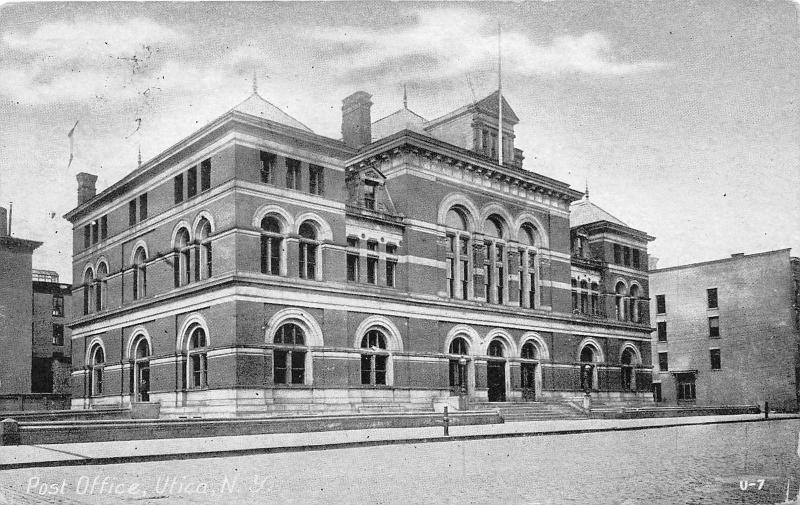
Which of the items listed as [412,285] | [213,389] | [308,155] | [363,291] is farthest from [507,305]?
[213,389]

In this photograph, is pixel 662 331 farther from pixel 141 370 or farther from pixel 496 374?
pixel 141 370

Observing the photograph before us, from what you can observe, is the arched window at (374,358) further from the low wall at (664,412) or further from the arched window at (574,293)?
the arched window at (574,293)

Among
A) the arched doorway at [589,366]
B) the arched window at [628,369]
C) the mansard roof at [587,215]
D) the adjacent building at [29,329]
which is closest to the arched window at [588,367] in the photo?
the arched doorway at [589,366]

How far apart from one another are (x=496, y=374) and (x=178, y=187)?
17079 mm

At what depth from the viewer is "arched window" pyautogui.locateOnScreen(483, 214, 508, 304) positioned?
38.1m

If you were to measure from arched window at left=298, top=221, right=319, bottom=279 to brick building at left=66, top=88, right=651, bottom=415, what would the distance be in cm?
6

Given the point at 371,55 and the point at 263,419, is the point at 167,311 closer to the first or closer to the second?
the point at 263,419

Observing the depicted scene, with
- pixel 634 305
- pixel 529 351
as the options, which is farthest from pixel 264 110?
pixel 634 305

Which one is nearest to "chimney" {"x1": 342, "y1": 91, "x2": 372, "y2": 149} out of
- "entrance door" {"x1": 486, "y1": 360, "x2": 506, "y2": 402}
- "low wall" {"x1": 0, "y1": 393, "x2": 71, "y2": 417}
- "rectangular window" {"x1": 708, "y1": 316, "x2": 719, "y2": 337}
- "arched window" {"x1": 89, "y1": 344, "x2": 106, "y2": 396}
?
"entrance door" {"x1": 486, "y1": 360, "x2": 506, "y2": 402}

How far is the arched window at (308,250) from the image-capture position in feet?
100

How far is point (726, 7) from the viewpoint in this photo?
50.3ft

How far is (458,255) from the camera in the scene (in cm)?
3656

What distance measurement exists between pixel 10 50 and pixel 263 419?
12.7m

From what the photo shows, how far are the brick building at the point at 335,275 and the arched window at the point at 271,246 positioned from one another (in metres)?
0.06
